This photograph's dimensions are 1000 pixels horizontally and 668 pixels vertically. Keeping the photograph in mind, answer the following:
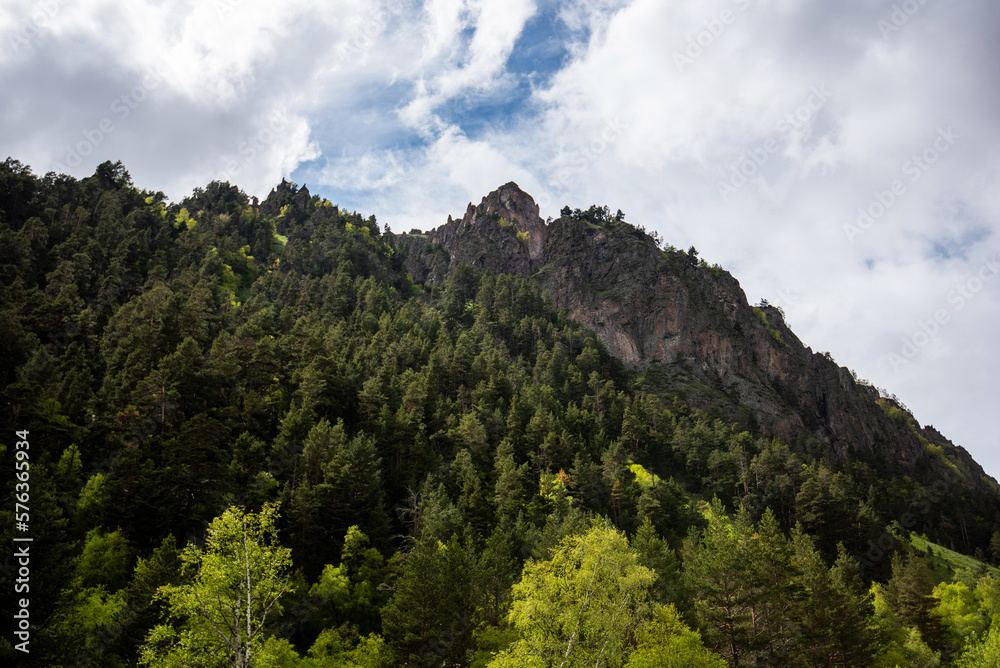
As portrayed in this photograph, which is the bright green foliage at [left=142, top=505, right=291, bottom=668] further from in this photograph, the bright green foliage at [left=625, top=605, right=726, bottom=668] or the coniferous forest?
the bright green foliage at [left=625, top=605, right=726, bottom=668]

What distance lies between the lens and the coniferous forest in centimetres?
2500

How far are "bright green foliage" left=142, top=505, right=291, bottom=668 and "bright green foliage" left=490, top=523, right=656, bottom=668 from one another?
10455 mm

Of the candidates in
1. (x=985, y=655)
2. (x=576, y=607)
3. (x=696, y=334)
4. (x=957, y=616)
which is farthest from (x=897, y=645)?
(x=696, y=334)

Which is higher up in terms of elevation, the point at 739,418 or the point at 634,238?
the point at 634,238

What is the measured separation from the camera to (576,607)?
961 inches

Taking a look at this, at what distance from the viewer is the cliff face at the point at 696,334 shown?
14438 centimetres

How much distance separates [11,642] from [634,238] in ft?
578

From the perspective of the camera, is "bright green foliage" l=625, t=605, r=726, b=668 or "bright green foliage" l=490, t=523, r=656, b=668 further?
"bright green foliage" l=625, t=605, r=726, b=668

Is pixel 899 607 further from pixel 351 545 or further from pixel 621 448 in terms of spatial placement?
pixel 351 545

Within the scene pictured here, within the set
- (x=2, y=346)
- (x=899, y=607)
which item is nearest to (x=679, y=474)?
(x=899, y=607)

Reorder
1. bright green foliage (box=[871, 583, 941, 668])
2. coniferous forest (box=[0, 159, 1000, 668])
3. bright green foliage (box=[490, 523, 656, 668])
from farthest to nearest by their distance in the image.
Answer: bright green foliage (box=[871, 583, 941, 668])
coniferous forest (box=[0, 159, 1000, 668])
bright green foliage (box=[490, 523, 656, 668])

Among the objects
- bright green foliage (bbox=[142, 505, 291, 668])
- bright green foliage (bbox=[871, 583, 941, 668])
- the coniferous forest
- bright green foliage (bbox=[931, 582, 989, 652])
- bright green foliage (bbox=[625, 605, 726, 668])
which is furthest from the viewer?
bright green foliage (bbox=[931, 582, 989, 652])

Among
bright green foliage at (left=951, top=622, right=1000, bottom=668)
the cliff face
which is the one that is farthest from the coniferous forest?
the cliff face

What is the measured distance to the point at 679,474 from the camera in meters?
91.8
